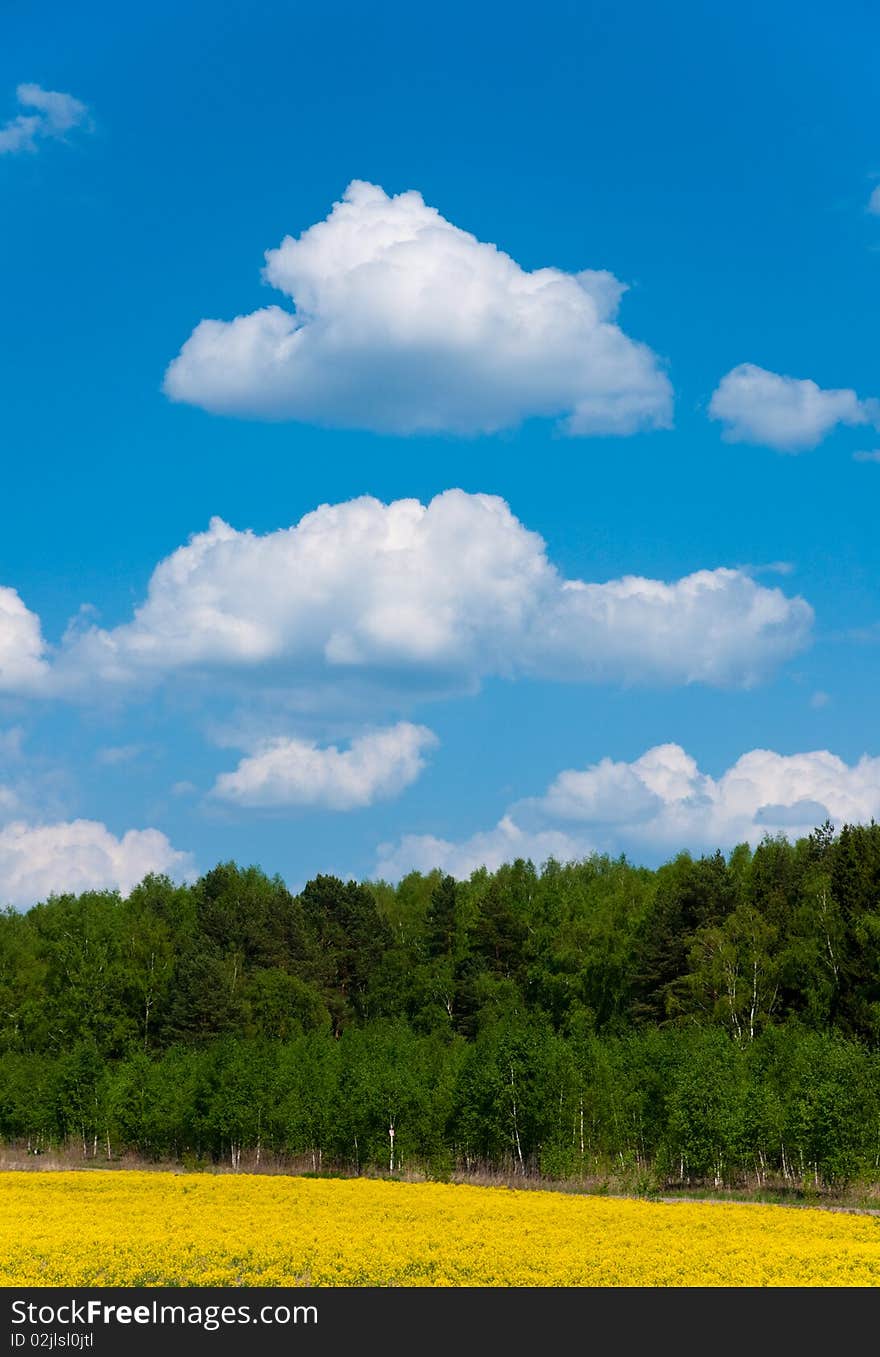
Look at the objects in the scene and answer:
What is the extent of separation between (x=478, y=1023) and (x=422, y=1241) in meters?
75.5

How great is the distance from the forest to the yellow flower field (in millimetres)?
9959

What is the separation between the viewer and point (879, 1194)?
5878 centimetres

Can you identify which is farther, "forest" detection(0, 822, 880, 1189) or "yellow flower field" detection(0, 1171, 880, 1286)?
"forest" detection(0, 822, 880, 1189)

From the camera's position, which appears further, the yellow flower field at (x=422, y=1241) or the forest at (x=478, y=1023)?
the forest at (x=478, y=1023)

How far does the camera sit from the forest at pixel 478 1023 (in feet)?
217

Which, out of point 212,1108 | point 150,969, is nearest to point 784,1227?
point 212,1108

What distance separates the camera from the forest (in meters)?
66.2

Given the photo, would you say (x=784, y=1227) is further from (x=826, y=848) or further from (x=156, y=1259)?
(x=826, y=848)

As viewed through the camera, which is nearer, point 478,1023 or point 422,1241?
point 422,1241

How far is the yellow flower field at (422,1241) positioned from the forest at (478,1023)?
9959 mm

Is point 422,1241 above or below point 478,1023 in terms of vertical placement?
below

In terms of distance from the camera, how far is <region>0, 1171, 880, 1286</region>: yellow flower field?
34.4 m

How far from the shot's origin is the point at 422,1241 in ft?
131

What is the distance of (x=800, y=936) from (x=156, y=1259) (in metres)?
71.4
